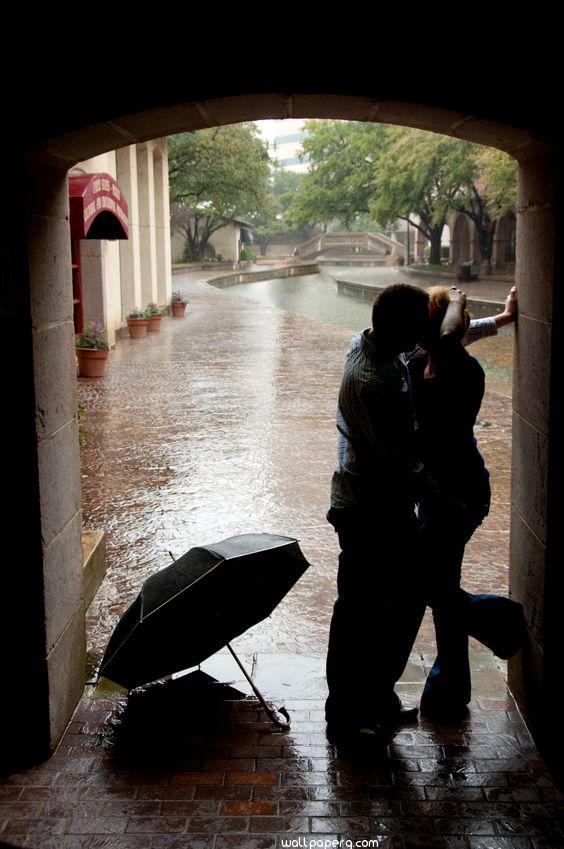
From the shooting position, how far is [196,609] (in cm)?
362

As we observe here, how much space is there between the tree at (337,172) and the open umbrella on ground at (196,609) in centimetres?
4748

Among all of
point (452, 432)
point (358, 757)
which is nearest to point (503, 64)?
point (452, 432)

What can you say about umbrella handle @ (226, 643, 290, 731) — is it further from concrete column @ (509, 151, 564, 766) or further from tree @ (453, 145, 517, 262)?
tree @ (453, 145, 517, 262)

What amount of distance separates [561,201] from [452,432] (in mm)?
982

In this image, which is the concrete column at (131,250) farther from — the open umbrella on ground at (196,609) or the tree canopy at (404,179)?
the open umbrella on ground at (196,609)

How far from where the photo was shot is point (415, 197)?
40.1m

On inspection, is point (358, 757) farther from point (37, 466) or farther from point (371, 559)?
point (37, 466)

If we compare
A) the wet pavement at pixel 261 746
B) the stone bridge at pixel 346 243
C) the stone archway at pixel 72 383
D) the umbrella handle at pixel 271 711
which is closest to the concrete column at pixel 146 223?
the wet pavement at pixel 261 746

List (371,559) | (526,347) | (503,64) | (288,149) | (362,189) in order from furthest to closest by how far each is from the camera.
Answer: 1. (288,149)
2. (362,189)
3. (526,347)
4. (371,559)
5. (503,64)

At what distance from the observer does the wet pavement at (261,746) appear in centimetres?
321

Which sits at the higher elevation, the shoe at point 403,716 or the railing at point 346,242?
the railing at point 346,242

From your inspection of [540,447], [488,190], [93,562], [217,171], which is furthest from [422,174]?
[540,447]

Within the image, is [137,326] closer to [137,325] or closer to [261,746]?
[137,325]

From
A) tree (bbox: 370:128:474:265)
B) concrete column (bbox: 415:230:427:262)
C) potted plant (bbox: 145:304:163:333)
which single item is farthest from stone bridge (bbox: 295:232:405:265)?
potted plant (bbox: 145:304:163:333)
